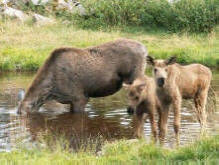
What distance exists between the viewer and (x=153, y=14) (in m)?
27.7

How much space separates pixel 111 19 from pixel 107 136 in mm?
15983

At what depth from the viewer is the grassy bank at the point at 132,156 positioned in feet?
28.5

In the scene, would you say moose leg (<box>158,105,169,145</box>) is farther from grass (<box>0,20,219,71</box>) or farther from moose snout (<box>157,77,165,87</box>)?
grass (<box>0,20,219,71</box>)

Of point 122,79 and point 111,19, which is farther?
point 111,19

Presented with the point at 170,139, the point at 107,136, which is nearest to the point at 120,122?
the point at 107,136

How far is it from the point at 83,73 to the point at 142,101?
3389 mm

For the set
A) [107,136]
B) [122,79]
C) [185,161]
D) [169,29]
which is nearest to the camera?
[185,161]

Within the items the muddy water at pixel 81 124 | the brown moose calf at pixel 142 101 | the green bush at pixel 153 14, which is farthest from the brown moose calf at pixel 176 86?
the green bush at pixel 153 14

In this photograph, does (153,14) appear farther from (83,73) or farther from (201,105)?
(201,105)

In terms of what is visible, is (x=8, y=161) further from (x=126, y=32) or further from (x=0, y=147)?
(x=126, y=32)

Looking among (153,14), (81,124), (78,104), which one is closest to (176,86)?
(81,124)

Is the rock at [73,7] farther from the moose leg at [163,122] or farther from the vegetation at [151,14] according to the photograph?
the moose leg at [163,122]

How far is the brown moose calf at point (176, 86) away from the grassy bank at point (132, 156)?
138 cm

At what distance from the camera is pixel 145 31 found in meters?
26.9
